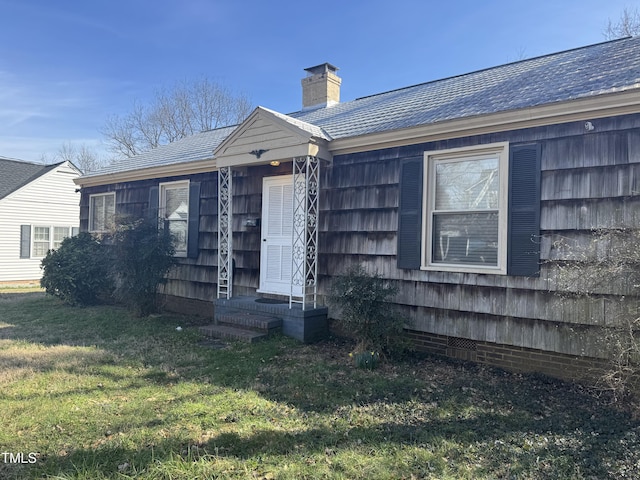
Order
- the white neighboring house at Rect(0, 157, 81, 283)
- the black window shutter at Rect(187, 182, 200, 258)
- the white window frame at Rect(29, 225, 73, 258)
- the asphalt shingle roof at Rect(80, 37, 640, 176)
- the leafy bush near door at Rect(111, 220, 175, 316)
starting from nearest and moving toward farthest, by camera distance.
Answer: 1. the asphalt shingle roof at Rect(80, 37, 640, 176)
2. the leafy bush near door at Rect(111, 220, 175, 316)
3. the black window shutter at Rect(187, 182, 200, 258)
4. the white neighboring house at Rect(0, 157, 81, 283)
5. the white window frame at Rect(29, 225, 73, 258)

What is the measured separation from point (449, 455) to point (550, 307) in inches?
89.9

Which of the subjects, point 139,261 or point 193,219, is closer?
point 139,261

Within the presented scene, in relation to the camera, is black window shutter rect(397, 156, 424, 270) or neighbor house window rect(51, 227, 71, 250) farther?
neighbor house window rect(51, 227, 71, 250)

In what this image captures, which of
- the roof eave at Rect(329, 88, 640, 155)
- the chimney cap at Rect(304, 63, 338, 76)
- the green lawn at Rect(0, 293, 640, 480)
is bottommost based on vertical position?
the green lawn at Rect(0, 293, 640, 480)

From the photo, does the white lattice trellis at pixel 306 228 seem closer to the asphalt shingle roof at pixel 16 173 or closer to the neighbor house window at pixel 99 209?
the neighbor house window at pixel 99 209

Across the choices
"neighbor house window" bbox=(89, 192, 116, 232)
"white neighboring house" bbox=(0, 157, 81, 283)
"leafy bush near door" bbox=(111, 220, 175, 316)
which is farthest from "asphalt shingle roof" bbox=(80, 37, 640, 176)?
"white neighboring house" bbox=(0, 157, 81, 283)

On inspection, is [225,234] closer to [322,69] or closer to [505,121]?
[505,121]

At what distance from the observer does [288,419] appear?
10.5ft

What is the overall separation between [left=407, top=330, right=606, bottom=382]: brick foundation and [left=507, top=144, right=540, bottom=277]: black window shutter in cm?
88

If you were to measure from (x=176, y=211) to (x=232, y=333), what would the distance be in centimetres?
343

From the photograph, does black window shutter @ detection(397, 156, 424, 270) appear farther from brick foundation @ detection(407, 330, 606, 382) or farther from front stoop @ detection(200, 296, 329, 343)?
front stoop @ detection(200, 296, 329, 343)

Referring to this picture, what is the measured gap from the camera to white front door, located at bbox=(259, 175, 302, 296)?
262 inches

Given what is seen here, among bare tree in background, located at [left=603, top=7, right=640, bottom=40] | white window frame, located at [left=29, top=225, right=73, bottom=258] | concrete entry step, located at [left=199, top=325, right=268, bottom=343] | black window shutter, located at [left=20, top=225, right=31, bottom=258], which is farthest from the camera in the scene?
Answer: white window frame, located at [left=29, top=225, right=73, bottom=258]

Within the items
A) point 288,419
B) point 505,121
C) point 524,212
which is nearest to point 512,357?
point 524,212
